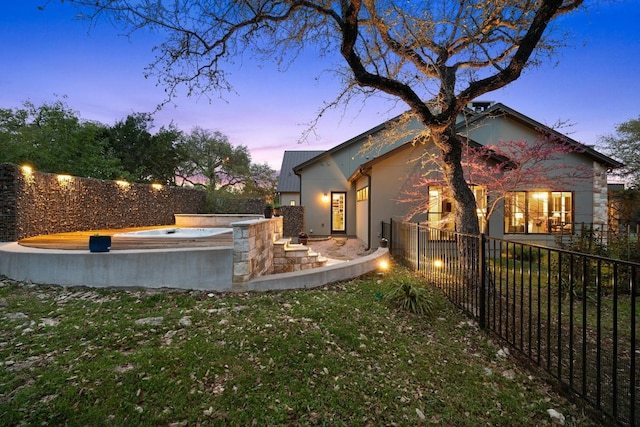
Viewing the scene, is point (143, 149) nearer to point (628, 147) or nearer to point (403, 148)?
point (403, 148)

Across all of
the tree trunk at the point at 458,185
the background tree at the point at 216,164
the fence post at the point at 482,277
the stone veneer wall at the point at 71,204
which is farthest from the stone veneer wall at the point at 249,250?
the background tree at the point at 216,164

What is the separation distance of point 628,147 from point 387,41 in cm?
2660

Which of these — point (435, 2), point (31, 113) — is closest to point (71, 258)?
point (435, 2)

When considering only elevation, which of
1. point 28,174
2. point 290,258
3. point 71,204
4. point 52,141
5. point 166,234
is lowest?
point 290,258

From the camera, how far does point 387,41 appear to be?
5.30 metres

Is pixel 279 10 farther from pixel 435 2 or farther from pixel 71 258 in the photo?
pixel 71 258

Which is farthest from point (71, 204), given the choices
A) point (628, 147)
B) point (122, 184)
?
point (628, 147)

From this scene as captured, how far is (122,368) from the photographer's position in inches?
100

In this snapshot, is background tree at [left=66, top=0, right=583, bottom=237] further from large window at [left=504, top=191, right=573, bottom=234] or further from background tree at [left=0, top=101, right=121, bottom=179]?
background tree at [left=0, top=101, right=121, bottom=179]

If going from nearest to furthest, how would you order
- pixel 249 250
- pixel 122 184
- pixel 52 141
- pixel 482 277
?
pixel 482 277
pixel 249 250
pixel 122 184
pixel 52 141

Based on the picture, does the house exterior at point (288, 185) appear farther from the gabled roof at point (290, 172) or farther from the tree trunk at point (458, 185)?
the tree trunk at point (458, 185)

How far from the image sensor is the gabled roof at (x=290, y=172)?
18.3 metres

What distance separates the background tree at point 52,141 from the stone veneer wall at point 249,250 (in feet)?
46.9

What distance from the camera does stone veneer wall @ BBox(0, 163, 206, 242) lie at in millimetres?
7020
